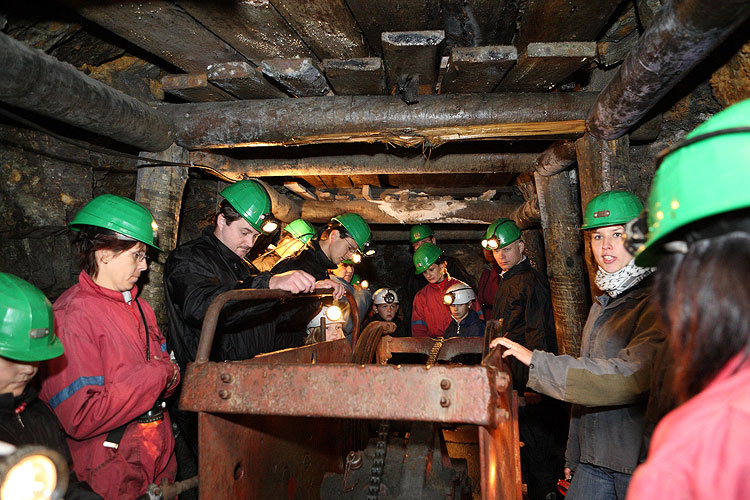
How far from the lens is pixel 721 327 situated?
802mm

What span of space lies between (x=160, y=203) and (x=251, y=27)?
1668 mm

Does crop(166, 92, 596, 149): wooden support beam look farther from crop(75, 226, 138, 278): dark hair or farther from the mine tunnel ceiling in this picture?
crop(75, 226, 138, 278): dark hair

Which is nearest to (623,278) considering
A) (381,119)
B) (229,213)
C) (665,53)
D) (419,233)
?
(665,53)

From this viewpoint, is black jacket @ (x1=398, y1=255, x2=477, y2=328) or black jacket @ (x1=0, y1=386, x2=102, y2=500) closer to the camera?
black jacket @ (x1=0, y1=386, x2=102, y2=500)

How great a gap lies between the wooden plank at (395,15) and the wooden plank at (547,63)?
2.00 feet

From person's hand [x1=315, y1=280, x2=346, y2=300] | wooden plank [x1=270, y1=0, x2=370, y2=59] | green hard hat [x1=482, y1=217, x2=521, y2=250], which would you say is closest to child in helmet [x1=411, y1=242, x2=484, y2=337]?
green hard hat [x1=482, y1=217, x2=521, y2=250]

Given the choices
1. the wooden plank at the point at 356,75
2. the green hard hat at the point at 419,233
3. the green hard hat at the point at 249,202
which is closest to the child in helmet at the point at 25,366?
the green hard hat at the point at 249,202

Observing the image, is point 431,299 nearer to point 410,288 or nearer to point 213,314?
point 410,288

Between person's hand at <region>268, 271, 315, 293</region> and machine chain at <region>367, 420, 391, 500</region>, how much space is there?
109 centimetres

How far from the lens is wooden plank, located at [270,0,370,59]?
233cm

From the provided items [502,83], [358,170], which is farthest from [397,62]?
[358,170]

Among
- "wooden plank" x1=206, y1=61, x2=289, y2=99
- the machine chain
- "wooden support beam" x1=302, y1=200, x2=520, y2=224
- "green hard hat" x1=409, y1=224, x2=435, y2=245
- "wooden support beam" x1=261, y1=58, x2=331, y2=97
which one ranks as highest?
"wooden plank" x1=206, y1=61, x2=289, y2=99

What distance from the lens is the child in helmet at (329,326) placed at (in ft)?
10.8

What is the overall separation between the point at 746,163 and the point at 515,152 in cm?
392
